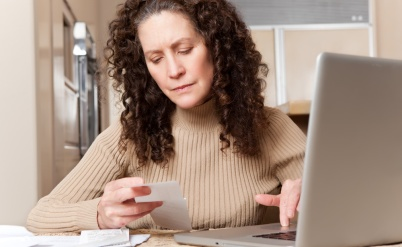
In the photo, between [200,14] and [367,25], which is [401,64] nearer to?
[200,14]

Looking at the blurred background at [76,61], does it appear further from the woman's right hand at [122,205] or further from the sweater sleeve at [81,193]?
the woman's right hand at [122,205]

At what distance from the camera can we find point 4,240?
3.63 feet

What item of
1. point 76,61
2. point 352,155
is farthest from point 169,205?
point 76,61

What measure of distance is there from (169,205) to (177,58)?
1.12ft

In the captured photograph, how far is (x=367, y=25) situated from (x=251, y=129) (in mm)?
3886

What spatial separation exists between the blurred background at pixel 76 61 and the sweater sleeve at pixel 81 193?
0.26 meters

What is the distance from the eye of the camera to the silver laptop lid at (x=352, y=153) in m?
0.73

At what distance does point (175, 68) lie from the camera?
50.4 inches

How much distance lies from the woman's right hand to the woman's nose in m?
0.26

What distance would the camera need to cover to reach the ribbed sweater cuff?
1.25 metres

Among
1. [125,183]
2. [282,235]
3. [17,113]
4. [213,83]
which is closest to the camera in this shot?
[282,235]

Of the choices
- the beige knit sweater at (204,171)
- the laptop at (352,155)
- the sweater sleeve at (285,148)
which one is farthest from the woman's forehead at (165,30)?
the laptop at (352,155)

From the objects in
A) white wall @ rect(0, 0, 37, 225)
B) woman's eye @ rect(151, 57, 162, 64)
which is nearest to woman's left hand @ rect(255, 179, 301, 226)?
woman's eye @ rect(151, 57, 162, 64)

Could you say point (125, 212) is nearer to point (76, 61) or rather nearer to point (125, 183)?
point (125, 183)
